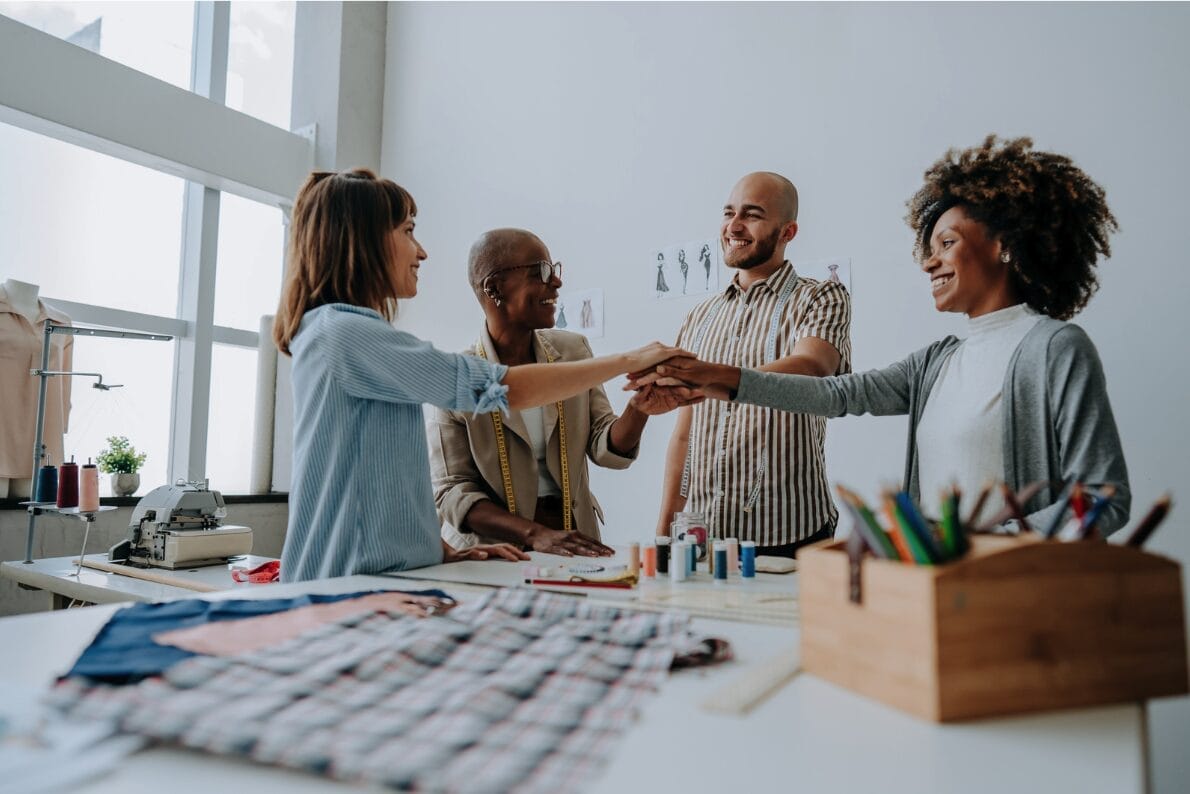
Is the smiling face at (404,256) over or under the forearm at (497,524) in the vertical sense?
over

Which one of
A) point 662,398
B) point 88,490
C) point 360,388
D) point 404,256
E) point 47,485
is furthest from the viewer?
point 47,485

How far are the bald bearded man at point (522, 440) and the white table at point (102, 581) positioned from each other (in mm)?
673

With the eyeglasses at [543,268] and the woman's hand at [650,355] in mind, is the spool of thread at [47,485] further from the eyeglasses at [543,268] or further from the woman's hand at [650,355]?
the woman's hand at [650,355]

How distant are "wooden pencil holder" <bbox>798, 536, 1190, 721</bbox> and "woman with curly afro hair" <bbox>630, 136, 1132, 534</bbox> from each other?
2.04 ft

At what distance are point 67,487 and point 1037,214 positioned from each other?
303 cm

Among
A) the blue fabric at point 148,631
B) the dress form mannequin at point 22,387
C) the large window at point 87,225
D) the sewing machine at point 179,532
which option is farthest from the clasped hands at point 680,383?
the large window at point 87,225

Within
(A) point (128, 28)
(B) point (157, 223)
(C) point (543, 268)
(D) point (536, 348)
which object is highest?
(A) point (128, 28)

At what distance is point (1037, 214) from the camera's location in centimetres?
156

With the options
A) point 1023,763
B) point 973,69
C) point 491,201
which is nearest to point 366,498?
point 1023,763

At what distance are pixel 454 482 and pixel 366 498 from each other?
596 millimetres

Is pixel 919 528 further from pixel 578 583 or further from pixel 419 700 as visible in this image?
pixel 578 583

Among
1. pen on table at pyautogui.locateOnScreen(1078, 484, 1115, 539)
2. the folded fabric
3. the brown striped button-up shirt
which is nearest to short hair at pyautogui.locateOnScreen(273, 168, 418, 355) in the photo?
the folded fabric

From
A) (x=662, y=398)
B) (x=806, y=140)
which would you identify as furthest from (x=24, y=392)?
(x=806, y=140)

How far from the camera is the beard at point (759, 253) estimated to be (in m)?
2.30
